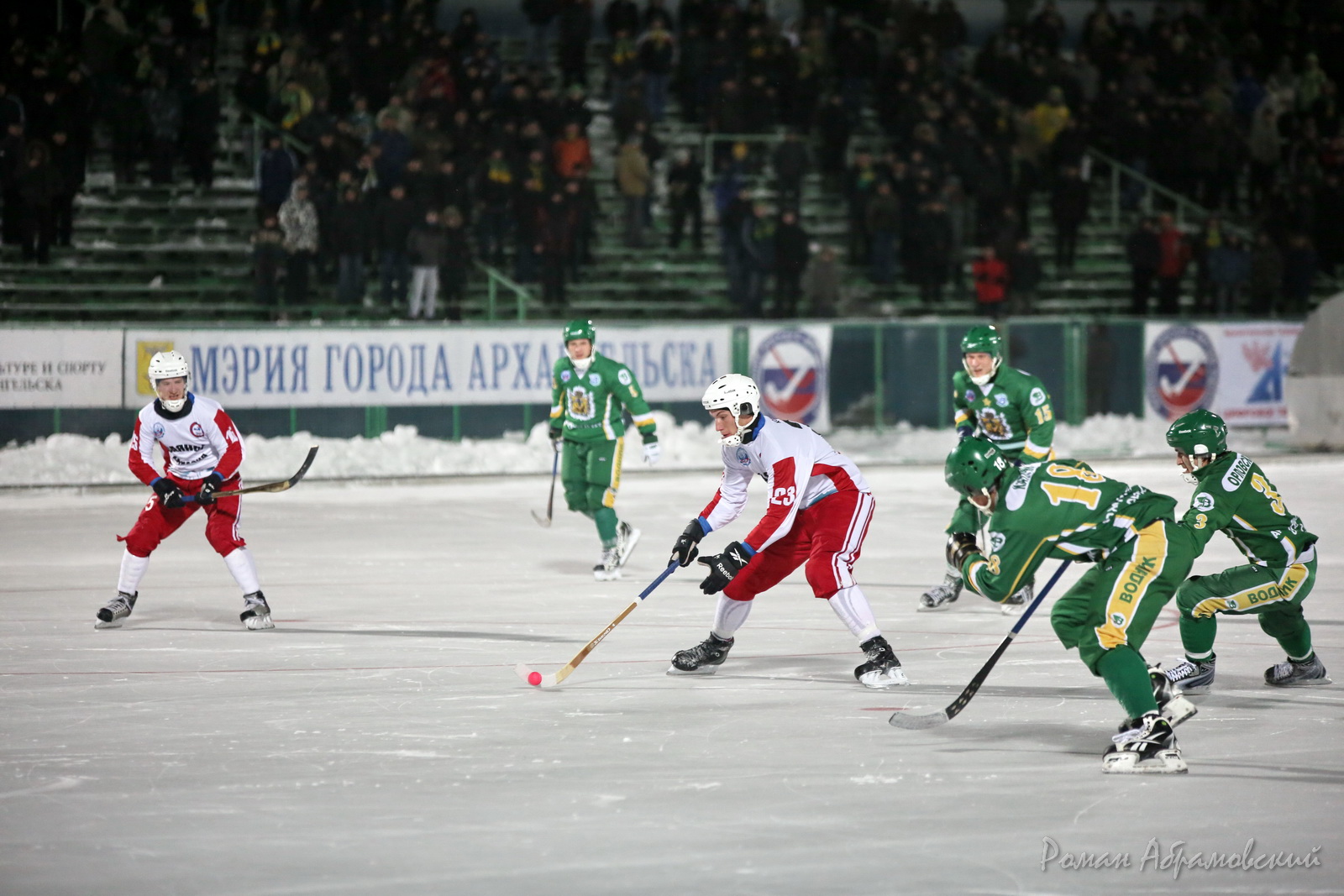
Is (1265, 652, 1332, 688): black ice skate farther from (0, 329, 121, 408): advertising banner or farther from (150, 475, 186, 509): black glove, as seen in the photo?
(0, 329, 121, 408): advertising banner

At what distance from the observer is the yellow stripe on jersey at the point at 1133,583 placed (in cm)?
584

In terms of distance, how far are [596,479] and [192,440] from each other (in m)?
2.95

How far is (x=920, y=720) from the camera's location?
21.5 feet

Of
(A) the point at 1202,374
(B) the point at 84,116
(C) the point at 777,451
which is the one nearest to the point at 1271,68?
(A) the point at 1202,374

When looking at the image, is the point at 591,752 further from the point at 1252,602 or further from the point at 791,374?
the point at 791,374

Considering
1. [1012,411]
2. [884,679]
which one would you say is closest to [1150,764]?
[884,679]

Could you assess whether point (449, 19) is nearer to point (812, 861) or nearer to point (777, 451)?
point (777, 451)

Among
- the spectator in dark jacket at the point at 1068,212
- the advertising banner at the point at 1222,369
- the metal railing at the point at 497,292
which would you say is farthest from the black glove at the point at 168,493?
the spectator in dark jacket at the point at 1068,212

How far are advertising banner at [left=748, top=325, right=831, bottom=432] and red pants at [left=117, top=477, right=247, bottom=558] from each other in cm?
947

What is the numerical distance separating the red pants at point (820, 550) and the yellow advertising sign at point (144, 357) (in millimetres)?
9914

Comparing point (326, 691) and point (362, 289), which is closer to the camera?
point (326, 691)

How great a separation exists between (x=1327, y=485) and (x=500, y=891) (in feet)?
43.5

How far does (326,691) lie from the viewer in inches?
291

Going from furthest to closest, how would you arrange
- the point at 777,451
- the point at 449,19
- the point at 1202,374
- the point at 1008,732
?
1. the point at 449,19
2. the point at 1202,374
3. the point at 777,451
4. the point at 1008,732
